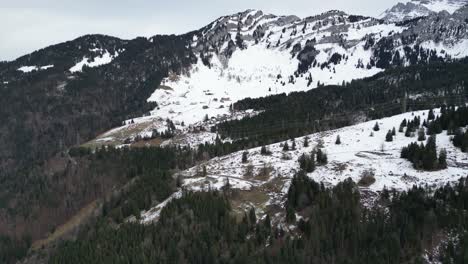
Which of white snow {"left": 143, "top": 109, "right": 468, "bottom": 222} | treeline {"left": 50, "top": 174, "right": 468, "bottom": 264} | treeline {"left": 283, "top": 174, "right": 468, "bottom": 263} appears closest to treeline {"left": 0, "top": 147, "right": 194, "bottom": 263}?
white snow {"left": 143, "top": 109, "right": 468, "bottom": 222}

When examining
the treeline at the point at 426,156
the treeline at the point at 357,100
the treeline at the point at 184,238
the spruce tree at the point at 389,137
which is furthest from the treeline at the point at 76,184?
the treeline at the point at 426,156

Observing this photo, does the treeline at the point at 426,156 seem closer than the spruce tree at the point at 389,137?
Yes

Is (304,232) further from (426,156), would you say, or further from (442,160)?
(442,160)

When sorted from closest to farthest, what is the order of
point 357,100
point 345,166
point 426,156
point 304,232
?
point 304,232 → point 426,156 → point 345,166 → point 357,100

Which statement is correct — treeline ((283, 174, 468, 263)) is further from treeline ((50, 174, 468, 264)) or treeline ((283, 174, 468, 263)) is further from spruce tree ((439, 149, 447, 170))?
spruce tree ((439, 149, 447, 170))

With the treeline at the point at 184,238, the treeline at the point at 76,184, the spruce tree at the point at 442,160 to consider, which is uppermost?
the spruce tree at the point at 442,160

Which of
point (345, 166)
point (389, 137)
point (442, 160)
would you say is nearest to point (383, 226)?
point (442, 160)

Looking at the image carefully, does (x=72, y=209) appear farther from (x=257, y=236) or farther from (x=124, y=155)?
(x=257, y=236)

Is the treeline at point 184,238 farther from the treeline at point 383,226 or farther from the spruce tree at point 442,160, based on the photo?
the spruce tree at point 442,160

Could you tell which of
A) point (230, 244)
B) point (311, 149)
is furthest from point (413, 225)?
point (311, 149)
